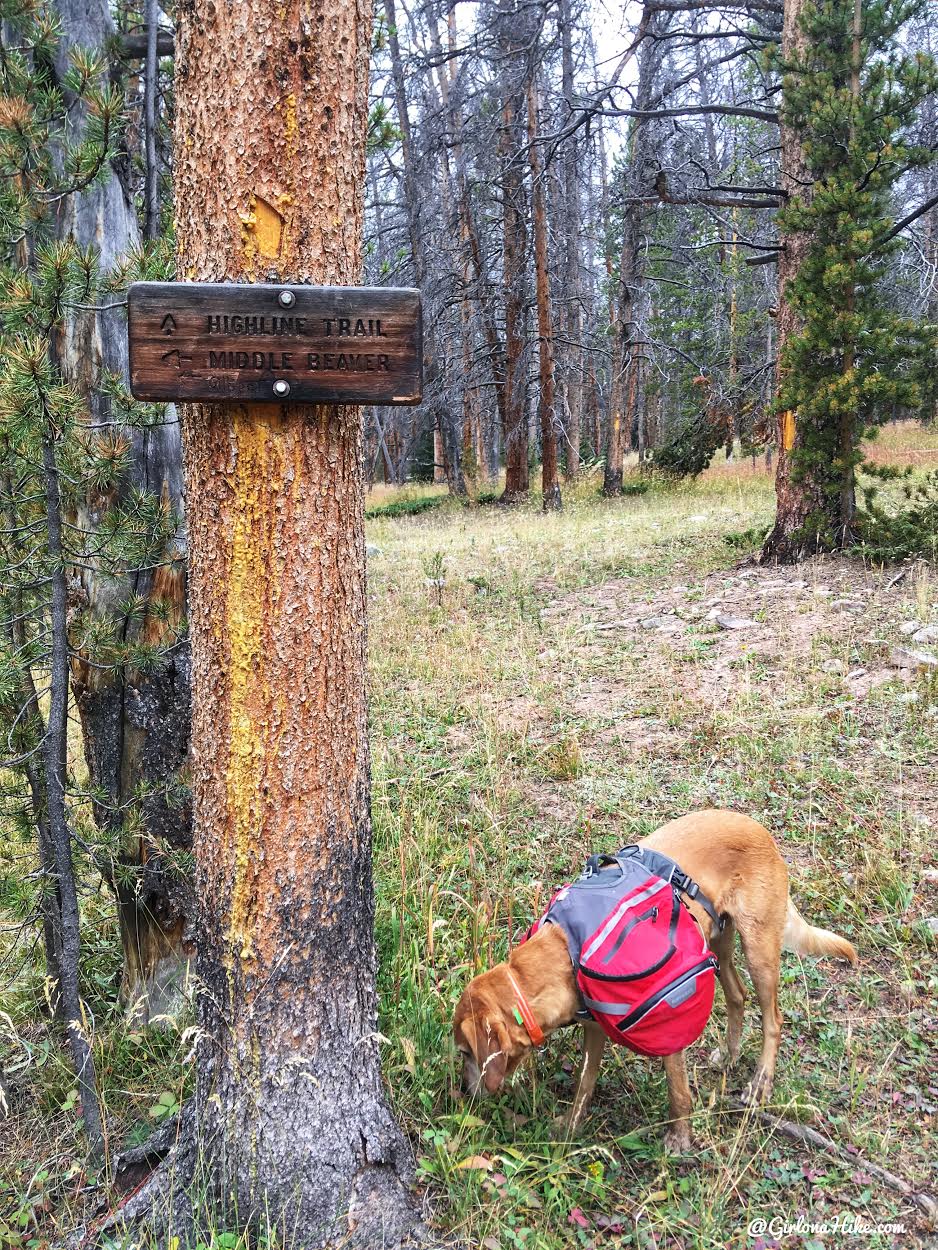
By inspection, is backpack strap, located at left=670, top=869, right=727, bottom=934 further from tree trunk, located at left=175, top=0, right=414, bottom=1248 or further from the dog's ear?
tree trunk, located at left=175, top=0, right=414, bottom=1248

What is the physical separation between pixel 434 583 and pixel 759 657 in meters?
4.17

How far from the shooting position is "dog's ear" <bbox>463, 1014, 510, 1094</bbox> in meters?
2.48

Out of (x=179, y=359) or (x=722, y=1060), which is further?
(x=722, y=1060)

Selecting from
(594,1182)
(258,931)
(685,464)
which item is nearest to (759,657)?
(594,1182)

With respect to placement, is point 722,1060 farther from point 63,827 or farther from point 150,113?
point 150,113

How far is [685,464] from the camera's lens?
1741 cm

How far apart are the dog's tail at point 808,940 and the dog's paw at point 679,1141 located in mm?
746

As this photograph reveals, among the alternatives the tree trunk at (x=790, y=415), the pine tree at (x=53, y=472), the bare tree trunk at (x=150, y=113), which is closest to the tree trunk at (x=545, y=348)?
the tree trunk at (x=790, y=415)

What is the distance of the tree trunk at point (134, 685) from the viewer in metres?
3.09

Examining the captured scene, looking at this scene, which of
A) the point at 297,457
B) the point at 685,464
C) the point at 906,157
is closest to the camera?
the point at 297,457

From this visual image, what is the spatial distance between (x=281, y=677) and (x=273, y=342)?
0.82 meters

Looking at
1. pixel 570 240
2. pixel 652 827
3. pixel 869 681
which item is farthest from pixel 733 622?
pixel 570 240

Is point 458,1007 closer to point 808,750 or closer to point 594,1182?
point 594,1182

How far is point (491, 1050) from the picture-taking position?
2488 millimetres
